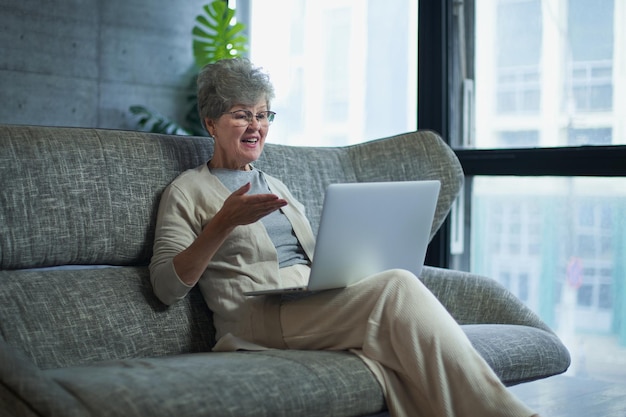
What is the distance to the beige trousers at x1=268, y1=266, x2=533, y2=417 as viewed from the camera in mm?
2088

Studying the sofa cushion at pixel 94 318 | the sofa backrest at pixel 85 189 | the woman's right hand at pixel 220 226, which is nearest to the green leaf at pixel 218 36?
the sofa backrest at pixel 85 189

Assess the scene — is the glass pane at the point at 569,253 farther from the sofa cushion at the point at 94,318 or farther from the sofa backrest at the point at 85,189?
the sofa cushion at the point at 94,318

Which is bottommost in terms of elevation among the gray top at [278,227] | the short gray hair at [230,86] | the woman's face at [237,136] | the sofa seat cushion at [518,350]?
the sofa seat cushion at [518,350]

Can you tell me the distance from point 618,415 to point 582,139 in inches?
46.1

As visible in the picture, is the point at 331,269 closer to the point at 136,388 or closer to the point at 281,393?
the point at 281,393

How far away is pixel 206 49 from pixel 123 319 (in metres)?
3.09

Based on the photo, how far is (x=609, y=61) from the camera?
3.64 meters

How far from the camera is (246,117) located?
2.67 m

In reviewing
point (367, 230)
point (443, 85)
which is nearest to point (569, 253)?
point (443, 85)

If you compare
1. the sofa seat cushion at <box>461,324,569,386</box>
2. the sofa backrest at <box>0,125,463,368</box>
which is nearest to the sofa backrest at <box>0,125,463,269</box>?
the sofa backrest at <box>0,125,463,368</box>

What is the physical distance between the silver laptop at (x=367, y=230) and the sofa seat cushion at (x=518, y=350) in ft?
1.04

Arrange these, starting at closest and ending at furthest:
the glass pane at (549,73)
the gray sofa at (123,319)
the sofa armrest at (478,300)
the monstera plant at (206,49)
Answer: the gray sofa at (123,319)
the sofa armrest at (478,300)
the glass pane at (549,73)
the monstera plant at (206,49)

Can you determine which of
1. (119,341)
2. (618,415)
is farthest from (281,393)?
(618,415)

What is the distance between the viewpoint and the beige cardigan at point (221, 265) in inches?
95.5
